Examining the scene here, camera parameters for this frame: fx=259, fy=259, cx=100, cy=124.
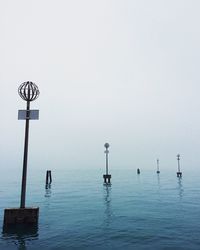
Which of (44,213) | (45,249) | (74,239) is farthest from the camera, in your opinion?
(44,213)

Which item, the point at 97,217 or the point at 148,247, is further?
the point at 97,217

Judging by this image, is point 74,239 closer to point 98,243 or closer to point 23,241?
point 98,243

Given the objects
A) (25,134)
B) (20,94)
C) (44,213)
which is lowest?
(44,213)

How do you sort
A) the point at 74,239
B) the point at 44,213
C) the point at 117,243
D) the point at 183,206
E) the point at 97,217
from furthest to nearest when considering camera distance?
the point at 183,206 → the point at 44,213 → the point at 97,217 → the point at 74,239 → the point at 117,243

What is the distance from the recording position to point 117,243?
36.1 ft

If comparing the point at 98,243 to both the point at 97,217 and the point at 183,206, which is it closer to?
the point at 97,217

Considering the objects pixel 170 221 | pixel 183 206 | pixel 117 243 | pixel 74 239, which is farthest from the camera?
pixel 183 206

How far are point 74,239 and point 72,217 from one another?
5691mm

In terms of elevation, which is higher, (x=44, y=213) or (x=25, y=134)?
(x=25, y=134)

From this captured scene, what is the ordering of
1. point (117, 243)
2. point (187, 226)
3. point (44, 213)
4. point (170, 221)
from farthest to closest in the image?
point (44, 213) → point (170, 221) → point (187, 226) → point (117, 243)

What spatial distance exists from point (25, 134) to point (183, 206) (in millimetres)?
14908

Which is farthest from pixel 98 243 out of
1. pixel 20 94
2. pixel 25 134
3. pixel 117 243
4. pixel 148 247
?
pixel 20 94

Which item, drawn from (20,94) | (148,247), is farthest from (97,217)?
(20,94)

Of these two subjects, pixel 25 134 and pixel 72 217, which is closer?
pixel 25 134
